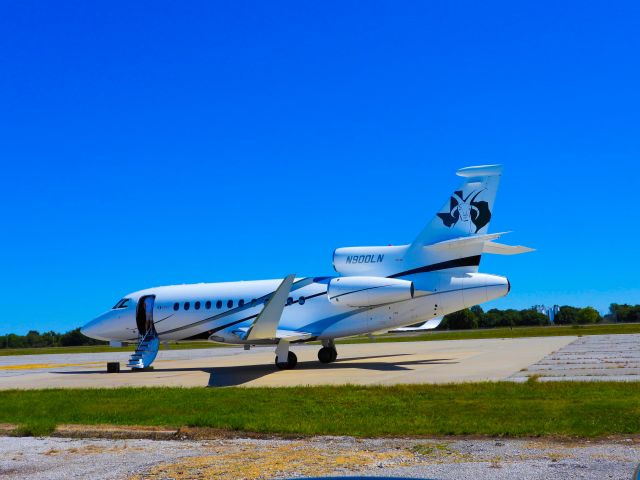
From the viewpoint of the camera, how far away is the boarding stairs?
1083 inches

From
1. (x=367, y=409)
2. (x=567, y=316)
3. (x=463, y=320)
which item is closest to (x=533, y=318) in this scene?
(x=463, y=320)

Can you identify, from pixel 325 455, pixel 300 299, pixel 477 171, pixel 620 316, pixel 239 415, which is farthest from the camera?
pixel 620 316

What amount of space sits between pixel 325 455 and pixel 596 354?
1919 centimetres

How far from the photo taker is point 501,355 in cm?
2702

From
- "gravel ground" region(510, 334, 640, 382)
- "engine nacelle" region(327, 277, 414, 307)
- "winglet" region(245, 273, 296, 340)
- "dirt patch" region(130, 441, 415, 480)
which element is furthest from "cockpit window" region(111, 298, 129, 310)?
"dirt patch" region(130, 441, 415, 480)

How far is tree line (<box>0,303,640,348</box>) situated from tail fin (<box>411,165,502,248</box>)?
3546 inches

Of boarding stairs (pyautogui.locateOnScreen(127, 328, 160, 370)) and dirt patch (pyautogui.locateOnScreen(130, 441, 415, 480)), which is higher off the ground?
boarding stairs (pyautogui.locateOnScreen(127, 328, 160, 370))

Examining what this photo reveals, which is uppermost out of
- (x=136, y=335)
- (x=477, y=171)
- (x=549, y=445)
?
(x=477, y=171)

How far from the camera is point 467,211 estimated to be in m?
23.8

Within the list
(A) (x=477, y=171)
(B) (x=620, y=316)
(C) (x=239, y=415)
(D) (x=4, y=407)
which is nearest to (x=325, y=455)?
(C) (x=239, y=415)

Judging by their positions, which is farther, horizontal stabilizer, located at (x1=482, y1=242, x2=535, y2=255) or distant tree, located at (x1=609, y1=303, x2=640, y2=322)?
distant tree, located at (x1=609, y1=303, x2=640, y2=322)

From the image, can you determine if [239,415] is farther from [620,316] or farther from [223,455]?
[620,316]

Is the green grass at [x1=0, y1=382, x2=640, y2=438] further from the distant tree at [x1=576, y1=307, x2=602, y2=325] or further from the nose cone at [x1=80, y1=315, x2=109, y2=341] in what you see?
the distant tree at [x1=576, y1=307, x2=602, y2=325]

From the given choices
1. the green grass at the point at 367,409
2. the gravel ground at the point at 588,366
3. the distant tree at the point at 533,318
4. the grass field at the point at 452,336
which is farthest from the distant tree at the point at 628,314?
the green grass at the point at 367,409
